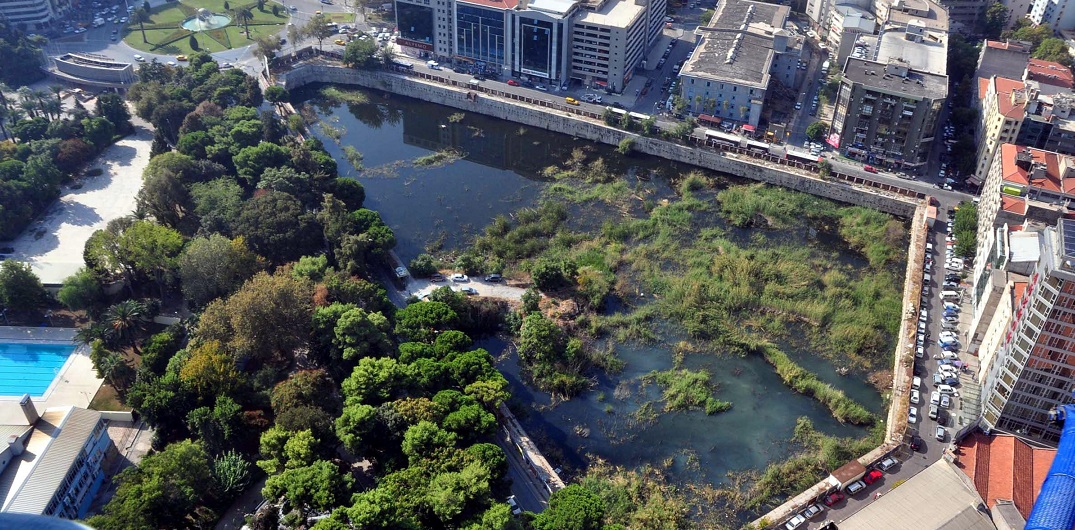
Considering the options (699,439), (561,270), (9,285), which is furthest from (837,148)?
(9,285)

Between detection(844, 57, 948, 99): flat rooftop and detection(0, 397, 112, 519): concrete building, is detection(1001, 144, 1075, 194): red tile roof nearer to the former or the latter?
detection(844, 57, 948, 99): flat rooftop

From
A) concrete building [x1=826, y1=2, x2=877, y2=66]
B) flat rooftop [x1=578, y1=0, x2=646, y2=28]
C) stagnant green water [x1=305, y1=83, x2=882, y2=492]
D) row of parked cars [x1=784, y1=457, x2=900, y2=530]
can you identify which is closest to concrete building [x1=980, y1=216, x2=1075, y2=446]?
row of parked cars [x1=784, y1=457, x2=900, y2=530]

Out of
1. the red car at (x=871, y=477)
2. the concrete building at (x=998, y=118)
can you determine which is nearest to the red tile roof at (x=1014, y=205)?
the concrete building at (x=998, y=118)

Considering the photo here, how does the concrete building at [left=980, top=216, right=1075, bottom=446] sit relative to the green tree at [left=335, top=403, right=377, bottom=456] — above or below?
above

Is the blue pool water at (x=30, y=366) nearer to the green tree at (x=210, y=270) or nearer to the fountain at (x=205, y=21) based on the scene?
the green tree at (x=210, y=270)

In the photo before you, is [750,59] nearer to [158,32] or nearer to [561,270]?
[561,270]

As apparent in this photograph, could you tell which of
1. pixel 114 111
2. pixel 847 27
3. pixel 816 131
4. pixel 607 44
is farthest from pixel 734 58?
pixel 114 111

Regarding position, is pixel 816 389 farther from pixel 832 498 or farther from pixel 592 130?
pixel 592 130
